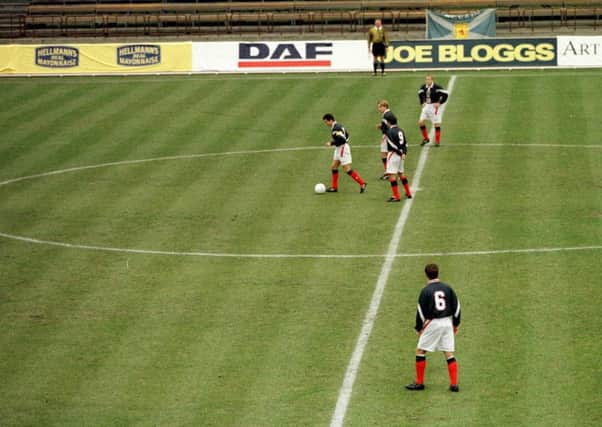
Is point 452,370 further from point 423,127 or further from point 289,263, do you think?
point 423,127

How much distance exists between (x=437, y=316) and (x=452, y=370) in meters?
0.95

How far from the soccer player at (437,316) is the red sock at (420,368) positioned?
0.17 metres

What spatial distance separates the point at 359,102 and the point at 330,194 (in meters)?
13.2

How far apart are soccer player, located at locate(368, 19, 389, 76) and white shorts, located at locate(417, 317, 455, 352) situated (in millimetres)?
32917

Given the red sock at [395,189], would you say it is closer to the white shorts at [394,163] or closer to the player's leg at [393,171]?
the player's leg at [393,171]

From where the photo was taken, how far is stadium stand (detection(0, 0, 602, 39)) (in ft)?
213

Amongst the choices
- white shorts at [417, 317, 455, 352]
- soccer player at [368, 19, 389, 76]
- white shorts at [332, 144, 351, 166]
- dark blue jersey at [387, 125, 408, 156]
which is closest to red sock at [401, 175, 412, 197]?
dark blue jersey at [387, 125, 408, 156]

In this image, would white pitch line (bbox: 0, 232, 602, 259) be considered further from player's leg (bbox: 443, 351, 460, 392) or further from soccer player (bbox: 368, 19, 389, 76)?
soccer player (bbox: 368, 19, 389, 76)

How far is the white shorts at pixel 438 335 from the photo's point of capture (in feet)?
60.5

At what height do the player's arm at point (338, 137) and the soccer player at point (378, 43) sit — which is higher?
the soccer player at point (378, 43)

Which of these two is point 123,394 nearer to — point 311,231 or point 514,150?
point 311,231

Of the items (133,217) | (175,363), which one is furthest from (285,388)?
(133,217)

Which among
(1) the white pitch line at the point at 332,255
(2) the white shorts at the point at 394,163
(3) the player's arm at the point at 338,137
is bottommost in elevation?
(1) the white pitch line at the point at 332,255

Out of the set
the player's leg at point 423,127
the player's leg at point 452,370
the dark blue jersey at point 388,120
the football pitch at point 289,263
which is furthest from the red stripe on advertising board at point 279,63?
the player's leg at point 452,370
